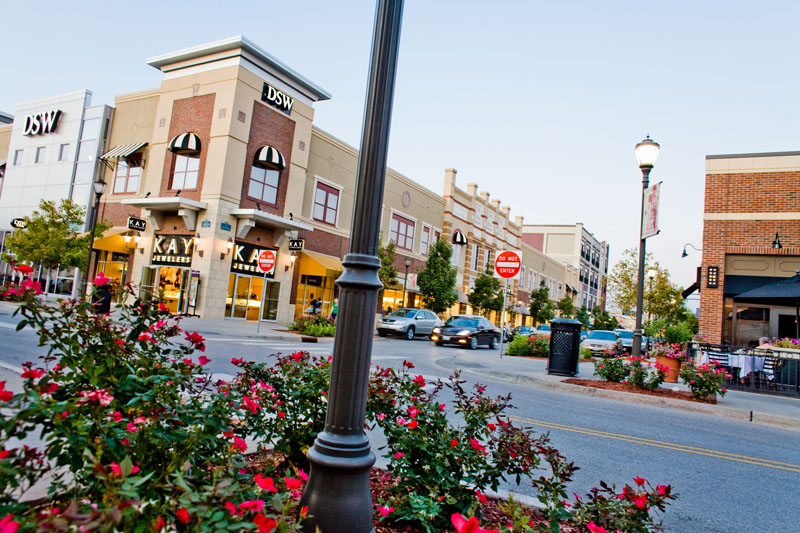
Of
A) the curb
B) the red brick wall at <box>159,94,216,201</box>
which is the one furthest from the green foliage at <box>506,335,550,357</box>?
the red brick wall at <box>159,94,216,201</box>

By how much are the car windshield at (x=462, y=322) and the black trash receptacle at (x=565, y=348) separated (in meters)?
11.1

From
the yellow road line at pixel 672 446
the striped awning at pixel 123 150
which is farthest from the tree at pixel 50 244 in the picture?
the yellow road line at pixel 672 446

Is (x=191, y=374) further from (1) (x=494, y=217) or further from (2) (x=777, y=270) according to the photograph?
(1) (x=494, y=217)

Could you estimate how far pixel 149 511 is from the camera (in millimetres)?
1651

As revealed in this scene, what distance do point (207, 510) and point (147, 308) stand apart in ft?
5.49

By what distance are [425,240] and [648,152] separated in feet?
90.8

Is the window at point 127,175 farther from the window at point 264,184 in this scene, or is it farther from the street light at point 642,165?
the street light at point 642,165

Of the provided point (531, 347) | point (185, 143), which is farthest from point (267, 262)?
point (531, 347)

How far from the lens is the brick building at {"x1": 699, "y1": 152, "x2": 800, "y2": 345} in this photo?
18.2 m

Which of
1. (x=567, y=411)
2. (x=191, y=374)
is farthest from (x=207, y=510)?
(x=567, y=411)

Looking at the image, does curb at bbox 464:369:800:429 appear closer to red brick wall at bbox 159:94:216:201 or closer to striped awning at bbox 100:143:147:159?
red brick wall at bbox 159:94:216:201

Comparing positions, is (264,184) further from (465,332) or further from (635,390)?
(635,390)

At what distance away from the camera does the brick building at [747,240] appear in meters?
18.2

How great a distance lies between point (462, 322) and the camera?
24.7 m
